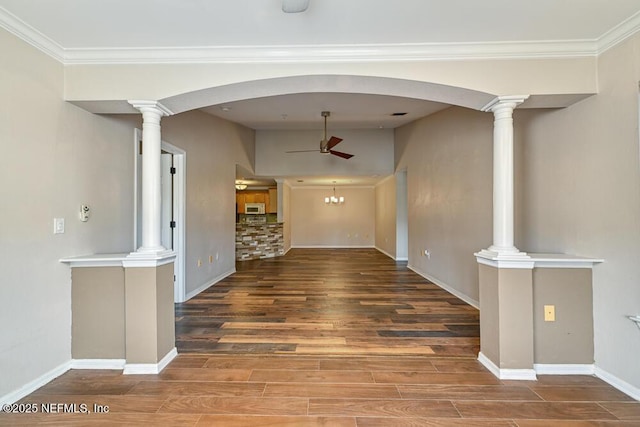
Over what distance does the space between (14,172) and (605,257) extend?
13.6ft

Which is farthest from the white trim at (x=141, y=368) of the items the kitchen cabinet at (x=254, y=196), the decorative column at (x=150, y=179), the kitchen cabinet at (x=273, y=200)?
the kitchen cabinet at (x=254, y=196)

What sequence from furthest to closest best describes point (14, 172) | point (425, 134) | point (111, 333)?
1. point (425, 134)
2. point (111, 333)
3. point (14, 172)

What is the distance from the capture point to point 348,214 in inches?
460

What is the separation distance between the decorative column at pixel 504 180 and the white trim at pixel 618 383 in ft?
3.41

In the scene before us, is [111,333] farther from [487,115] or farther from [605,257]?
[487,115]

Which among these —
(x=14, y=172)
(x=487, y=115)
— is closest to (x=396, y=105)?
(x=487, y=115)

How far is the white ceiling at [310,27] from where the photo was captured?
2.03 metres

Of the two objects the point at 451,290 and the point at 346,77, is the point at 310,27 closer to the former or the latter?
the point at 346,77

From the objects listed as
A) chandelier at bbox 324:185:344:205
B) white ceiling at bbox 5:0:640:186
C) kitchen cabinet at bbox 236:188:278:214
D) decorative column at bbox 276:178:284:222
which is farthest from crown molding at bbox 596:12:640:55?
kitchen cabinet at bbox 236:188:278:214

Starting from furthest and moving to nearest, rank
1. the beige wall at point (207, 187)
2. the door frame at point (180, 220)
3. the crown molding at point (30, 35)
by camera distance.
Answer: the beige wall at point (207, 187), the door frame at point (180, 220), the crown molding at point (30, 35)

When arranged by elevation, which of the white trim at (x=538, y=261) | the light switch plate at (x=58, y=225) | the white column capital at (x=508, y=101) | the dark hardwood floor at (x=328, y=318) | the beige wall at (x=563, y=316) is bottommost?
the dark hardwood floor at (x=328, y=318)

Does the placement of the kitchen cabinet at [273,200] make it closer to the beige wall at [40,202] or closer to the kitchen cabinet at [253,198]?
the kitchen cabinet at [253,198]

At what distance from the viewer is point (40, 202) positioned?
2.34 m

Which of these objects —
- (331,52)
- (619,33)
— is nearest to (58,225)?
(331,52)
